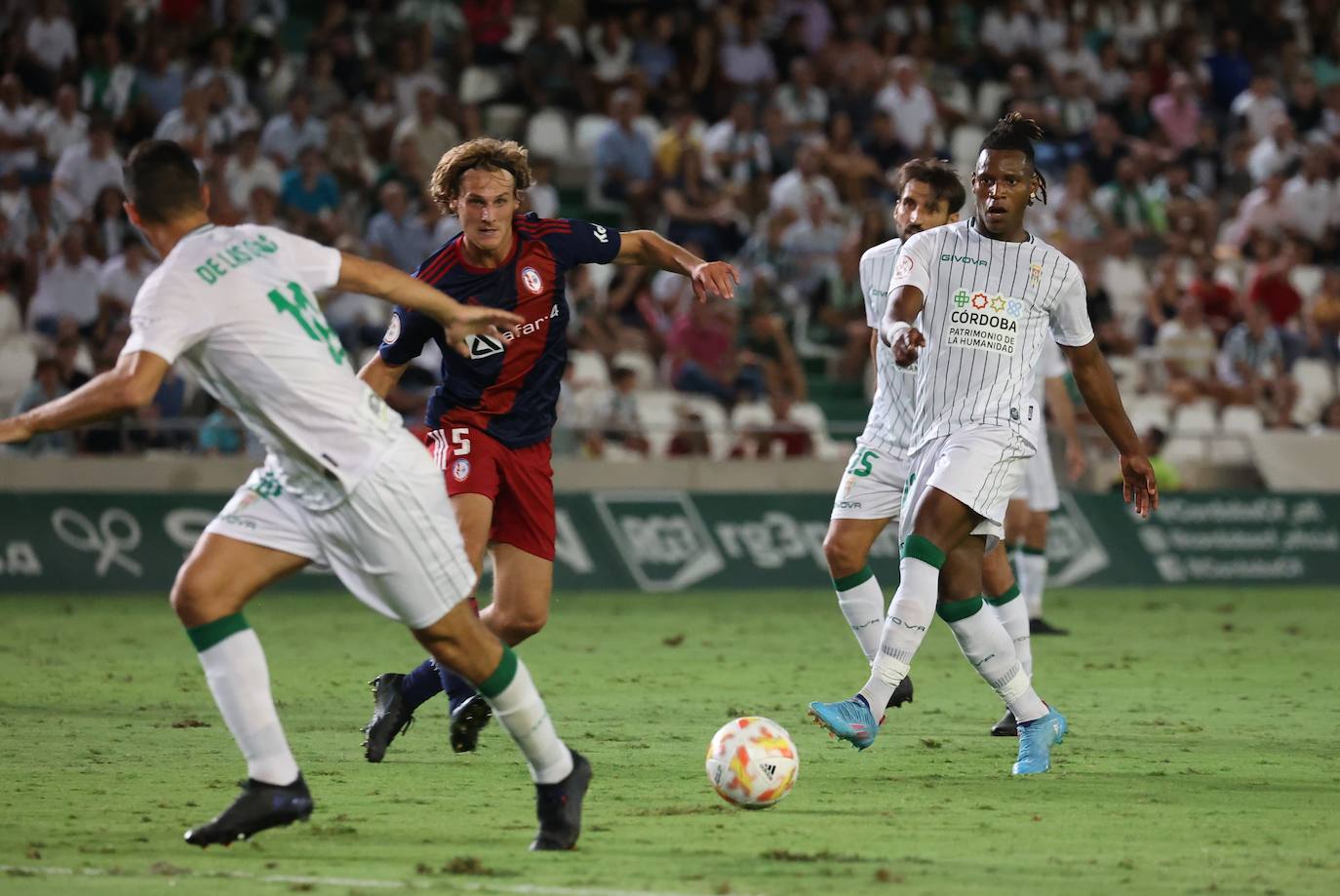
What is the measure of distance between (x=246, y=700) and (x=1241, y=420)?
17032 mm

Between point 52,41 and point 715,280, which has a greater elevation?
point 715,280

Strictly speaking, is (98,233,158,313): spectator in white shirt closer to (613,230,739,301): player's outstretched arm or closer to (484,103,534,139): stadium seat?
(484,103,534,139): stadium seat

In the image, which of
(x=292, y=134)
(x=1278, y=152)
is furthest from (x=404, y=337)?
(x=1278, y=152)

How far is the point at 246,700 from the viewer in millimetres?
6367

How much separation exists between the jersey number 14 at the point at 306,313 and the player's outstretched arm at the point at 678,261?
6.42 feet

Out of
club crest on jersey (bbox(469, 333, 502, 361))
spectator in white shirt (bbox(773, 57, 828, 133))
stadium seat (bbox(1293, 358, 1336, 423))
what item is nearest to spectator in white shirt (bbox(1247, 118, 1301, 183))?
stadium seat (bbox(1293, 358, 1336, 423))

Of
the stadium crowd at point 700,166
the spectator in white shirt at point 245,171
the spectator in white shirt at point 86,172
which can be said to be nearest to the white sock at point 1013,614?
the stadium crowd at point 700,166

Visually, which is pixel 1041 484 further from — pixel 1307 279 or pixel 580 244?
pixel 1307 279

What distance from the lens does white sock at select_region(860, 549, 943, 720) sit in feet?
26.7

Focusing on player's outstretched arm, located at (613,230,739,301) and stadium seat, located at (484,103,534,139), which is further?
stadium seat, located at (484,103,534,139)

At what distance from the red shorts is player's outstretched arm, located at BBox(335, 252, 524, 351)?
6.46 feet

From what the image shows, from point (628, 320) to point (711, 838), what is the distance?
14580 millimetres

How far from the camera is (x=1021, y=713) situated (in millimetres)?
8320

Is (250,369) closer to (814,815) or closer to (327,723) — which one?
(814,815)
